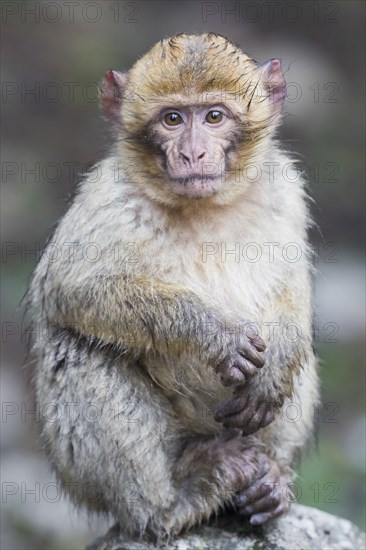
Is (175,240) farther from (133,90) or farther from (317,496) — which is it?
(317,496)

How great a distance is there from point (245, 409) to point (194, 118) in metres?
1.96

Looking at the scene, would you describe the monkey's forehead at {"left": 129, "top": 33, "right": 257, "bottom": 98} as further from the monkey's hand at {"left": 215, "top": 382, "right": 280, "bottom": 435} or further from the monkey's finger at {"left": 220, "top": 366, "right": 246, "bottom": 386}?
the monkey's hand at {"left": 215, "top": 382, "right": 280, "bottom": 435}

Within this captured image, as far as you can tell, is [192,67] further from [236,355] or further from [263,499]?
[263,499]

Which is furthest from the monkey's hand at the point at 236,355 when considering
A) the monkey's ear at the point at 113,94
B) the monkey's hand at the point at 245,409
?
the monkey's ear at the point at 113,94

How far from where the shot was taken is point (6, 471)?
1298cm

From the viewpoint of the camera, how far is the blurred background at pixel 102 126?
1432cm

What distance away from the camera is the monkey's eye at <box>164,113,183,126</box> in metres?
7.44

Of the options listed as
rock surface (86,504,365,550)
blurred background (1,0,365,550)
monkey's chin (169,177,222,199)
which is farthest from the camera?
blurred background (1,0,365,550)

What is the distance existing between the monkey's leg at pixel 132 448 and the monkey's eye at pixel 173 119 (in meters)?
1.59

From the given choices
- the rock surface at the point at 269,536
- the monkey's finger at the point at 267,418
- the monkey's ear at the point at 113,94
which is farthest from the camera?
the monkey's ear at the point at 113,94

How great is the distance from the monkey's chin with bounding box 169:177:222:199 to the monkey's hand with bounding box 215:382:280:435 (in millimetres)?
1308

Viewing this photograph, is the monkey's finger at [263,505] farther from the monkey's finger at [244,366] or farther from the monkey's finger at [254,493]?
the monkey's finger at [244,366]

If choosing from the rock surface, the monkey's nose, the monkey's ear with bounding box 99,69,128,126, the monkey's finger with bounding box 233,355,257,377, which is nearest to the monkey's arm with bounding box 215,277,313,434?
the monkey's finger with bounding box 233,355,257,377

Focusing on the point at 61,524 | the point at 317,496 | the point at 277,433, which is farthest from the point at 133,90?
the point at 61,524
